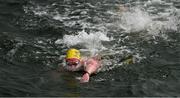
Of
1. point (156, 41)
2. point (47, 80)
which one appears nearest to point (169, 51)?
point (156, 41)

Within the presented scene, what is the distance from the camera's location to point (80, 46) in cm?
1337

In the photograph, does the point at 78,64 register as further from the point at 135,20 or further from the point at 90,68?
the point at 135,20

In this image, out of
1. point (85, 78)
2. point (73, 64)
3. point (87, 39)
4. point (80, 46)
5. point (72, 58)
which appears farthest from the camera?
point (87, 39)

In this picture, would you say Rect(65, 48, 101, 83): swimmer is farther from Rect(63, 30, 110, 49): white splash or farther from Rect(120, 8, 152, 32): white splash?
Rect(120, 8, 152, 32): white splash

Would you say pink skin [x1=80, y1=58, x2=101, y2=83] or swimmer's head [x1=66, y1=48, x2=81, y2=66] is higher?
swimmer's head [x1=66, y1=48, x2=81, y2=66]

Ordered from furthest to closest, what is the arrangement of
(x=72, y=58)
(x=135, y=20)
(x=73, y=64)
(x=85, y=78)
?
1. (x=135, y=20)
2. (x=73, y=64)
3. (x=72, y=58)
4. (x=85, y=78)

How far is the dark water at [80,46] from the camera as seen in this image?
10648mm

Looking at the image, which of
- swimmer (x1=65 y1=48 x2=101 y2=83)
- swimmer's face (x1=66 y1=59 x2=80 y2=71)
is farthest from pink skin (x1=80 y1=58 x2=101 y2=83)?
swimmer's face (x1=66 y1=59 x2=80 y2=71)

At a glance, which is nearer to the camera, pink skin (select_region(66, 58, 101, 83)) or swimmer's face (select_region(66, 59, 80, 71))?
pink skin (select_region(66, 58, 101, 83))

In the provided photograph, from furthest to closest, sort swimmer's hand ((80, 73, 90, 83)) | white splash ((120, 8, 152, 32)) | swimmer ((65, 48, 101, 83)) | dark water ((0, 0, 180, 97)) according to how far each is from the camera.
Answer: white splash ((120, 8, 152, 32)) < swimmer ((65, 48, 101, 83)) < swimmer's hand ((80, 73, 90, 83)) < dark water ((0, 0, 180, 97))

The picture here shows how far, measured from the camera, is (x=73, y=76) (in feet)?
37.6

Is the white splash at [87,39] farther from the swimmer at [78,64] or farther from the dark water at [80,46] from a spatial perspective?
the swimmer at [78,64]

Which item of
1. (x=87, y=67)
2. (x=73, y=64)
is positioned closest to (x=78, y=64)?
(x=73, y=64)

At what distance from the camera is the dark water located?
10648 millimetres
